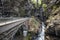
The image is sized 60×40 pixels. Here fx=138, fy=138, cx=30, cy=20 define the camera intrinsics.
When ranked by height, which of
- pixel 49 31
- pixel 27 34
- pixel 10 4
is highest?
pixel 10 4

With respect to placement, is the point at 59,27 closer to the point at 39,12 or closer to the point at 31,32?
the point at 31,32

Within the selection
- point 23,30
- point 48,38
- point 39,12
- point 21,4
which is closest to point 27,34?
point 23,30

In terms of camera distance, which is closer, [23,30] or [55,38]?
[55,38]

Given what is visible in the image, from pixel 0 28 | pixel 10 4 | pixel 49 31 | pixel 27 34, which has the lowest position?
pixel 27 34

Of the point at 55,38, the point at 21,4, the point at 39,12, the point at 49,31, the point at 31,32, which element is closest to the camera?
the point at 55,38

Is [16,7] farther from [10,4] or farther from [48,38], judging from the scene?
[48,38]

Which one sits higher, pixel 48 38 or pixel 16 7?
pixel 16 7

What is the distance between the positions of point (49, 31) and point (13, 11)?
3402cm

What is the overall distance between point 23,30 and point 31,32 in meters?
3.71

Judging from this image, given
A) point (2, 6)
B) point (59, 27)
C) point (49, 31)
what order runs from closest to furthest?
1. point (59, 27)
2. point (49, 31)
3. point (2, 6)

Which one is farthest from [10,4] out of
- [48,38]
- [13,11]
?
[48,38]

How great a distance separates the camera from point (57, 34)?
23.0 meters

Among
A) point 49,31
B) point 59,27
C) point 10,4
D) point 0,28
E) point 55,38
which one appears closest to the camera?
point 0,28

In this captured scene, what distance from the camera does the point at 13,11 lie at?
190ft
